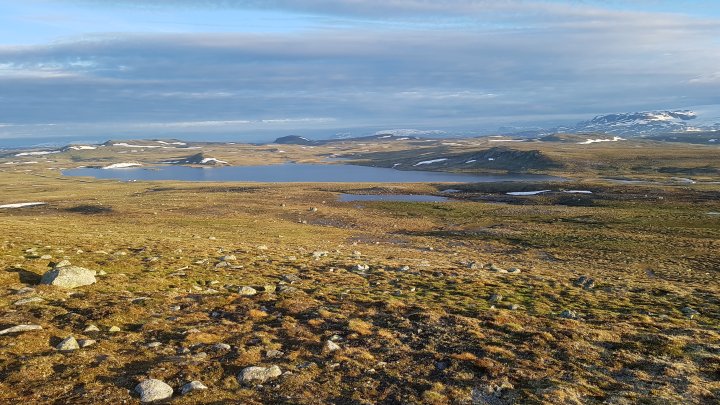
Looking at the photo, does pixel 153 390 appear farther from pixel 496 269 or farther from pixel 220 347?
pixel 496 269

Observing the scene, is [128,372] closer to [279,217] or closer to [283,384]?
[283,384]

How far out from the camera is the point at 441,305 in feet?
61.8

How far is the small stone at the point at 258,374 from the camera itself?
11.5m

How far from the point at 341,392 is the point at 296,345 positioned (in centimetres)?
317

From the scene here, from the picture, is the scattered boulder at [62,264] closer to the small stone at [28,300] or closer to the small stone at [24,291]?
the small stone at [24,291]

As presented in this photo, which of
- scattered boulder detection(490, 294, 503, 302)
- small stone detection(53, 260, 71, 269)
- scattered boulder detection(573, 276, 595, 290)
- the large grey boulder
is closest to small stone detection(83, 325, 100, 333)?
the large grey boulder

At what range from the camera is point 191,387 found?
10758 millimetres

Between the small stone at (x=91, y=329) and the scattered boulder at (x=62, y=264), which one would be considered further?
the scattered boulder at (x=62, y=264)

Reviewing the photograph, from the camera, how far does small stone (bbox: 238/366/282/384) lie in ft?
37.7

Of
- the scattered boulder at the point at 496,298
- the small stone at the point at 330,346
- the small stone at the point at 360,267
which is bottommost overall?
the small stone at the point at 360,267

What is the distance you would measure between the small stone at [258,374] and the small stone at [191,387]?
3.32 ft

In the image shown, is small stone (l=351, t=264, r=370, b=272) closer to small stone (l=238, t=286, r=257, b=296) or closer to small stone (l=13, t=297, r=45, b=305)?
small stone (l=238, t=286, r=257, b=296)

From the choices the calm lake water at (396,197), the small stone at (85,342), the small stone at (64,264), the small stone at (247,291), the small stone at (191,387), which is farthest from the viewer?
the calm lake water at (396,197)

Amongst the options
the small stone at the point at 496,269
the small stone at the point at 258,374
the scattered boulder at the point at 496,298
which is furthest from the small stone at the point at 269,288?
the small stone at the point at 496,269
